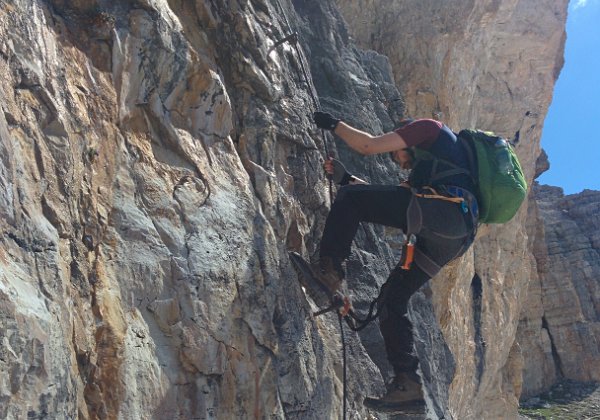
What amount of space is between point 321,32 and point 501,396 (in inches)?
496

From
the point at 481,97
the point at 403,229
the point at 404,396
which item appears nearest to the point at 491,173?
the point at 403,229

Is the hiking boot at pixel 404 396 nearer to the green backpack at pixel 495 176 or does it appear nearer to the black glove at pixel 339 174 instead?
the green backpack at pixel 495 176

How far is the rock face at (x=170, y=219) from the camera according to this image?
426 cm

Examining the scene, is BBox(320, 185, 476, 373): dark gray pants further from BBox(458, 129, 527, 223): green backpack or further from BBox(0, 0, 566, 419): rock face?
BBox(0, 0, 566, 419): rock face

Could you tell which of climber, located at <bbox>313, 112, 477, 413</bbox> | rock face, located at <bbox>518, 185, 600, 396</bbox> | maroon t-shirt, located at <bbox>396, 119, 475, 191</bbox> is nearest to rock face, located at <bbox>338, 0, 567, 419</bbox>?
climber, located at <bbox>313, 112, 477, 413</bbox>

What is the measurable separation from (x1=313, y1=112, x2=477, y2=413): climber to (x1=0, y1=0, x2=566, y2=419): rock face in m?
0.57

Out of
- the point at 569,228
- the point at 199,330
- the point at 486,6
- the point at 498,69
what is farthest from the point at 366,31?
the point at 569,228

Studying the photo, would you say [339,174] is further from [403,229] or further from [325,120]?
[403,229]

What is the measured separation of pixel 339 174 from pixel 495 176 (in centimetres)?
154

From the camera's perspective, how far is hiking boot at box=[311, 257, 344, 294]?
259 inches

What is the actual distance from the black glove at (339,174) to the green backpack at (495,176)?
4.07 feet

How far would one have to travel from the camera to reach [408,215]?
614 cm

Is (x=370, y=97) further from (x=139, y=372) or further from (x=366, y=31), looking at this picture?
(x=139, y=372)

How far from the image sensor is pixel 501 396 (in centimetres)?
1903
